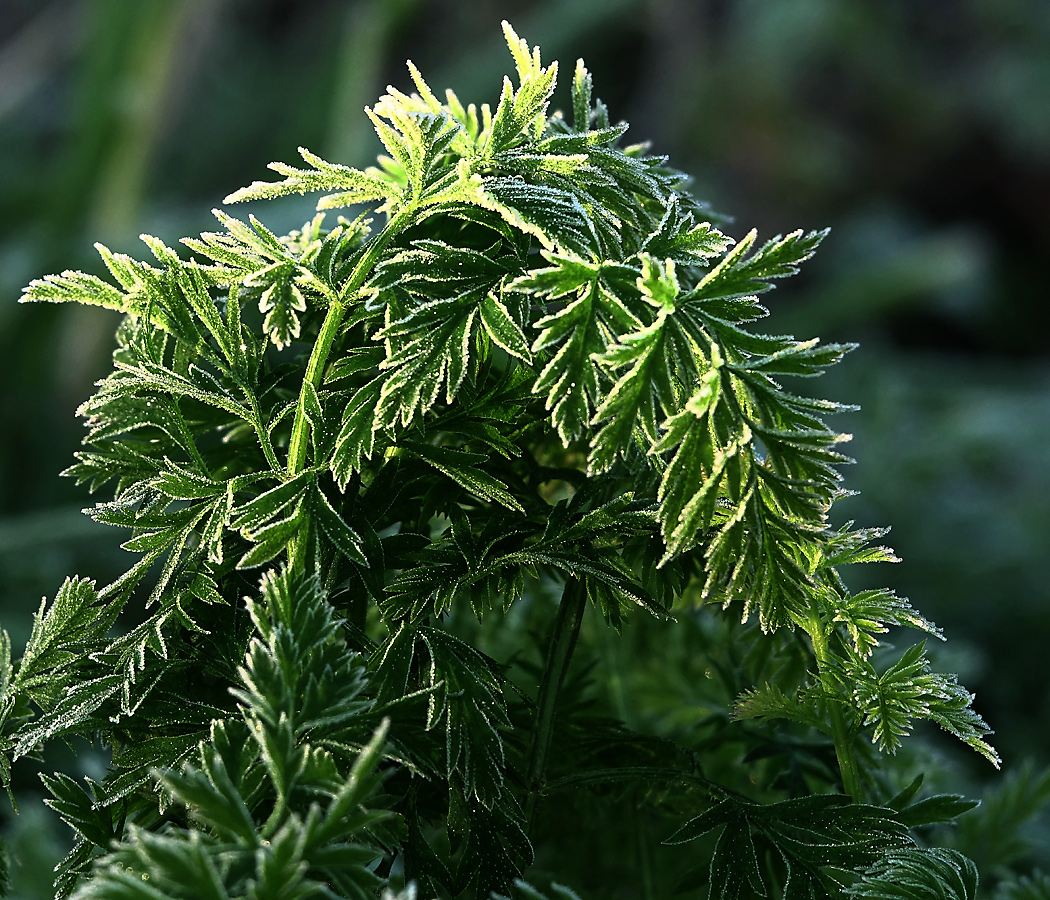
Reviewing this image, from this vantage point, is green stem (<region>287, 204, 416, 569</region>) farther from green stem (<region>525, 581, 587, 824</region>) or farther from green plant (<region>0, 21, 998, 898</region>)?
green stem (<region>525, 581, 587, 824</region>)

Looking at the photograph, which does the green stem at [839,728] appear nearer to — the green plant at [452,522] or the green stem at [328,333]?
the green plant at [452,522]

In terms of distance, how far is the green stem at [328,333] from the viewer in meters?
0.32

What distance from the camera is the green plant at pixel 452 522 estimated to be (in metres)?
0.29

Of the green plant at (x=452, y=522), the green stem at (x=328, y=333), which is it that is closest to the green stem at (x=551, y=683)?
the green plant at (x=452, y=522)

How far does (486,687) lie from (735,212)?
287 cm

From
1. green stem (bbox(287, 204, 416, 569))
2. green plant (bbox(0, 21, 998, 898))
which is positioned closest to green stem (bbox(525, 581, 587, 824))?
green plant (bbox(0, 21, 998, 898))

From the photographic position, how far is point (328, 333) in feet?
1.08

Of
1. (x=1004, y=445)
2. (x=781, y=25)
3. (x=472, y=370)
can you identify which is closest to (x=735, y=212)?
(x=781, y=25)

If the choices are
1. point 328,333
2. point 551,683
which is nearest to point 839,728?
point 551,683

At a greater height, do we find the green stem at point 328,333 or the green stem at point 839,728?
the green stem at point 328,333

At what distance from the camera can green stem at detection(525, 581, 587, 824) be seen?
1.13ft

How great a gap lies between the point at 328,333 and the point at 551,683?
144 mm

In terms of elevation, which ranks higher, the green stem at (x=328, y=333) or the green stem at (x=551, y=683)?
the green stem at (x=328, y=333)

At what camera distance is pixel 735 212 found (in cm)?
299
